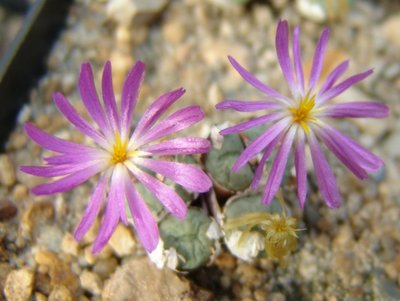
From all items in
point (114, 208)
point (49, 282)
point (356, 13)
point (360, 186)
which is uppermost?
point (356, 13)

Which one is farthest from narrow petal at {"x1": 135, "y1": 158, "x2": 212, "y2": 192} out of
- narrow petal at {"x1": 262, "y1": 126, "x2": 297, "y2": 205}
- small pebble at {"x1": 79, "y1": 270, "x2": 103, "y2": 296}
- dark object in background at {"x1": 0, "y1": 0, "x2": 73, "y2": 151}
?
dark object in background at {"x1": 0, "y1": 0, "x2": 73, "y2": 151}

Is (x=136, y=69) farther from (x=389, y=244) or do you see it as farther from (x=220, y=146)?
(x=389, y=244)

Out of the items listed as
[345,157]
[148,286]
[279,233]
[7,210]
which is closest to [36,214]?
[7,210]

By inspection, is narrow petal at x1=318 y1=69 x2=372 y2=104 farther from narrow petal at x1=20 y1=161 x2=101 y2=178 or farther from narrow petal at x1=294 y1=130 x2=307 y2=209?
narrow petal at x1=20 y1=161 x2=101 y2=178

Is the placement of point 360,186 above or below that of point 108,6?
below

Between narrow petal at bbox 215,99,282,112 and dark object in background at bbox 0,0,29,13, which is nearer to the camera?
narrow petal at bbox 215,99,282,112

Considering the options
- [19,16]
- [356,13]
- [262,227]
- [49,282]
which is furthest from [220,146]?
[19,16]

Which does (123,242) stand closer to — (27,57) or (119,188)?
(119,188)
